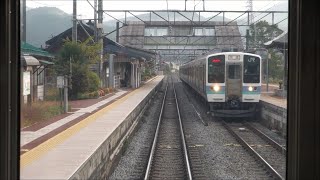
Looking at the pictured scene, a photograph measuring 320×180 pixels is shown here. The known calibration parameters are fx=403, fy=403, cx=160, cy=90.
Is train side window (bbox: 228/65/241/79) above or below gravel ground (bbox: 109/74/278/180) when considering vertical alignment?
above

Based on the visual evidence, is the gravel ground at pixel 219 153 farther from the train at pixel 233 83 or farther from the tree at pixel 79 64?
the tree at pixel 79 64

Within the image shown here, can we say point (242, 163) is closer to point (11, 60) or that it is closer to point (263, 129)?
point (263, 129)

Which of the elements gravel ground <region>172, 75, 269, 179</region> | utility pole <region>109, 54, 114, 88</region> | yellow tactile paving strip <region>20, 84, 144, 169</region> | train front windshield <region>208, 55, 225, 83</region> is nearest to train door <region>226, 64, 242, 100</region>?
train front windshield <region>208, 55, 225, 83</region>

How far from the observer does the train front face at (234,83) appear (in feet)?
37.7

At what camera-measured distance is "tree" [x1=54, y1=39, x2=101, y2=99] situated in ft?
40.9

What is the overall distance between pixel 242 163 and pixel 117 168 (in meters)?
2.11

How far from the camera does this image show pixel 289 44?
209cm

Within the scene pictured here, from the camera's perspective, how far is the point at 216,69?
11.8 m

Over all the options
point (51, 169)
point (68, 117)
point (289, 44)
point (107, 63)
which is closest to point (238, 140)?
point (68, 117)

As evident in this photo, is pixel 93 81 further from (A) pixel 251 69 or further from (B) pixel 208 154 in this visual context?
(B) pixel 208 154

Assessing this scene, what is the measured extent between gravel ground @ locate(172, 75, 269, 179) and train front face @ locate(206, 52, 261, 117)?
682mm

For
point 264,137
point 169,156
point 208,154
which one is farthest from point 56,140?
point 264,137

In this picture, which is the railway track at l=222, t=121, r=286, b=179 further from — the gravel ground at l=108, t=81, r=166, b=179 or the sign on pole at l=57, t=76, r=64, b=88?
the sign on pole at l=57, t=76, r=64, b=88

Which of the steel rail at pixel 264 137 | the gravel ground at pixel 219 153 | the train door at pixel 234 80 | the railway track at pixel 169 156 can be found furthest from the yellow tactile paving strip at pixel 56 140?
the train door at pixel 234 80
